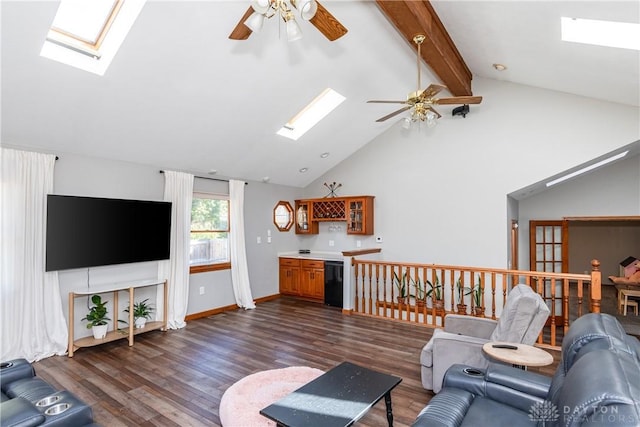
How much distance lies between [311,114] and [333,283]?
10.4 feet

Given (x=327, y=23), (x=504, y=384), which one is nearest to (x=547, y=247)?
(x=504, y=384)

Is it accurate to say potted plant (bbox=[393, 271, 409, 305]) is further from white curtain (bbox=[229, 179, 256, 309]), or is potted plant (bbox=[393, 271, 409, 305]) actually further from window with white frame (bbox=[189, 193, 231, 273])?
window with white frame (bbox=[189, 193, 231, 273])

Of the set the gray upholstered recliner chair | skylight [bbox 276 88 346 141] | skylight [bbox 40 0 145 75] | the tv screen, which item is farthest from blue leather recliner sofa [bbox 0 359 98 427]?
skylight [bbox 276 88 346 141]

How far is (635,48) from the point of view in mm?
2789

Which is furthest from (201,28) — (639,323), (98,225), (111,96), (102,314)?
(639,323)

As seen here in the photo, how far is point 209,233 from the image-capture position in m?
6.03

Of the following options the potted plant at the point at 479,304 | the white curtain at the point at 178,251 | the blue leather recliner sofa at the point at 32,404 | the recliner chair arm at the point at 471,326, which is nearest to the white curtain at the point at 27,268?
the white curtain at the point at 178,251

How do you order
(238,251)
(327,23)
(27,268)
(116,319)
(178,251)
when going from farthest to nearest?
(238,251) → (178,251) → (116,319) → (27,268) → (327,23)

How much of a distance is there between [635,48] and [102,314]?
252 inches

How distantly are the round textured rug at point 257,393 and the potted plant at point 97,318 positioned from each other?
2.27m

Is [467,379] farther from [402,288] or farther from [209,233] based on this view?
[209,233]

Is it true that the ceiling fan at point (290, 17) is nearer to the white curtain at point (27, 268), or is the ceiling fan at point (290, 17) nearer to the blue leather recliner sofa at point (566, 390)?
the blue leather recliner sofa at point (566, 390)

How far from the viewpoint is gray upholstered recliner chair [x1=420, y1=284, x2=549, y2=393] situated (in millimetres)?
2648

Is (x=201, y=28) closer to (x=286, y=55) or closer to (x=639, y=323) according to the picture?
(x=286, y=55)
